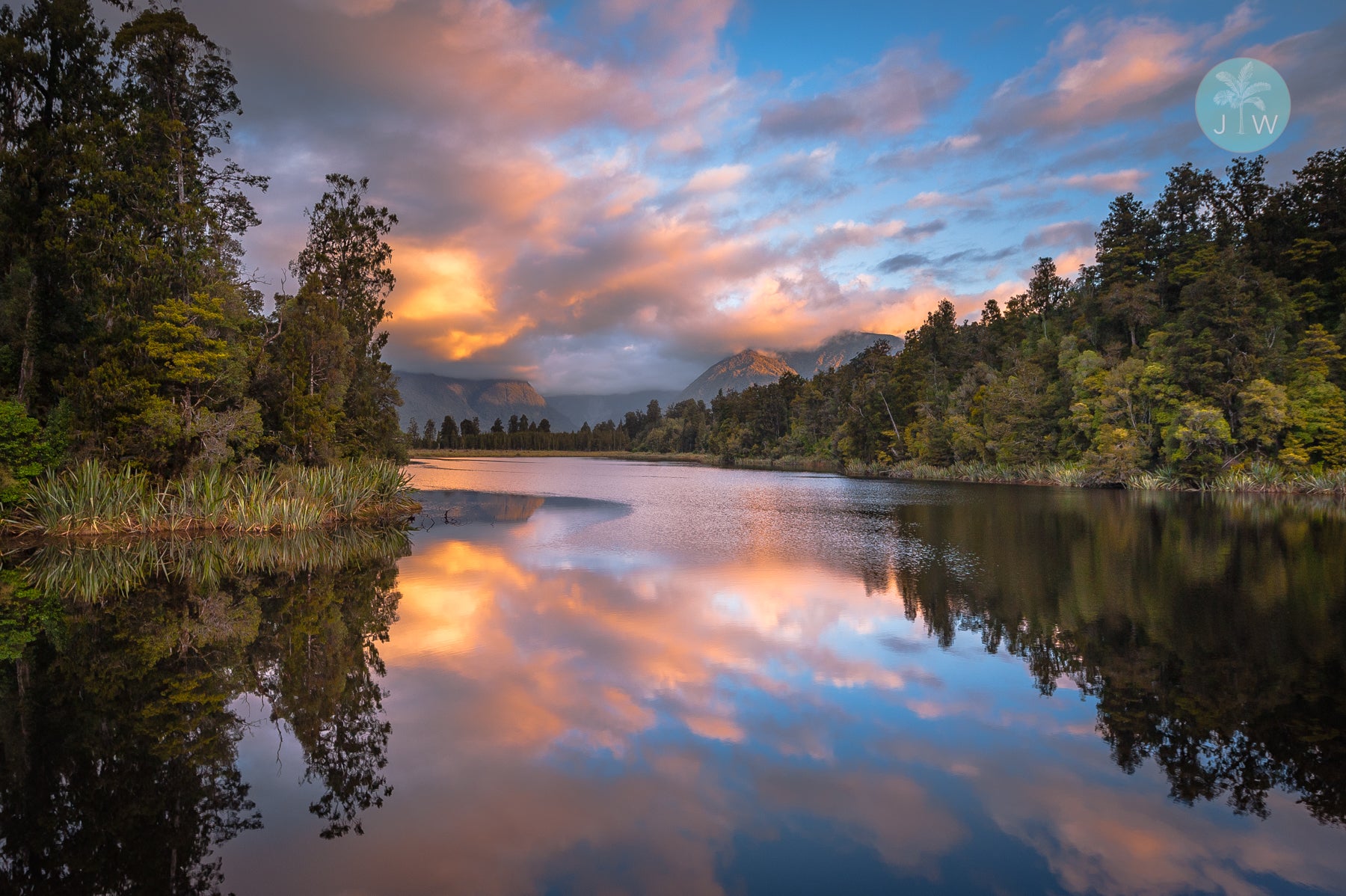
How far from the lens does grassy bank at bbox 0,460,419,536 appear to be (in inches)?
752

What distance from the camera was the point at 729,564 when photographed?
63.1ft

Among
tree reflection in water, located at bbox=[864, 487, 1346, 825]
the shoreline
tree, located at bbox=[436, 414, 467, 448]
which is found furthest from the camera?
tree, located at bbox=[436, 414, 467, 448]

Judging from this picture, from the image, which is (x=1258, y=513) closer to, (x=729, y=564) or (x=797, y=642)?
(x=729, y=564)

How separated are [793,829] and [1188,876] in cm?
298

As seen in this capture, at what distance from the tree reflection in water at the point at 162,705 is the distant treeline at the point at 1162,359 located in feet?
150

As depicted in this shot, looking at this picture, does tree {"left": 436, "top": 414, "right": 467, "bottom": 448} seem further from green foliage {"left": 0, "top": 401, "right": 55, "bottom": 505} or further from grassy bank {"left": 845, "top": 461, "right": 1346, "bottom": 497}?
green foliage {"left": 0, "top": 401, "right": 55, "bottom": 505}

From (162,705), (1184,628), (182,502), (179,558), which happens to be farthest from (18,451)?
(1184,628)

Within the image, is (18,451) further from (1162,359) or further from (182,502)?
(1162,359)

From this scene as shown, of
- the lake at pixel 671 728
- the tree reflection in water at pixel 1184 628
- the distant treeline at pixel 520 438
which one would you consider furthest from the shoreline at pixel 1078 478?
the distant treeline at pixel 520 438

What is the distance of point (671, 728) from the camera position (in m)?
8.04

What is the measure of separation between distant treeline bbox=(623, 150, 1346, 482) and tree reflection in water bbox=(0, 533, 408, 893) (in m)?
45.8

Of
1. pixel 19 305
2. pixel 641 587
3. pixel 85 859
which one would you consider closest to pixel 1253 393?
pixel 641 587

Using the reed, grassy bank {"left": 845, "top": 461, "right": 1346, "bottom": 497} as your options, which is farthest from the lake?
grassy bank {"left": 845, "top": 461, "right": 1346, "bottom": 497}

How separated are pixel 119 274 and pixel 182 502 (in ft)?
23.5
